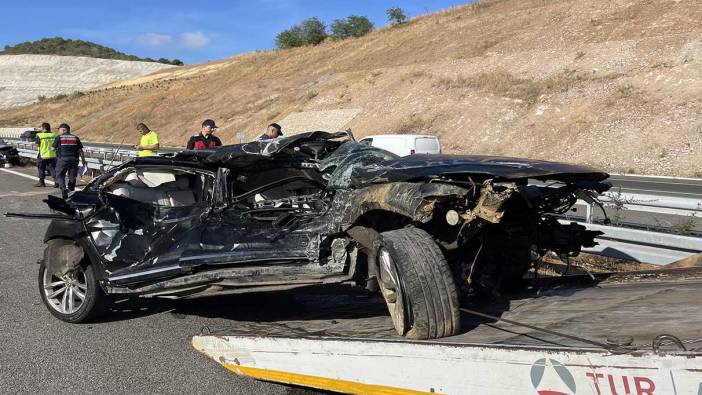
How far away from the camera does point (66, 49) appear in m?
150

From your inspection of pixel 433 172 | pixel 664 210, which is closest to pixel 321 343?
pixel 433 172

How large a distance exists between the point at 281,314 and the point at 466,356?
9.05ft

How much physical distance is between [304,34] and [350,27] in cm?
588

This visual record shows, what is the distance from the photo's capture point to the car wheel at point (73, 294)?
5223 mm

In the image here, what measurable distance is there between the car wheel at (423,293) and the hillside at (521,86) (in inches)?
870

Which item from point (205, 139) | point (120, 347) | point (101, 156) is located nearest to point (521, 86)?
point (101, 156)

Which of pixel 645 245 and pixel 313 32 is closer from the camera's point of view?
pixel 645 245

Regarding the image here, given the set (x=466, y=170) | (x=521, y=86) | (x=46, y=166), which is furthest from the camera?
(x=521, y=86)

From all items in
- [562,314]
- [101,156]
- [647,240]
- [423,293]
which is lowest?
[562,314]

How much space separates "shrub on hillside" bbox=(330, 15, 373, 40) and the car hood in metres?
63.7

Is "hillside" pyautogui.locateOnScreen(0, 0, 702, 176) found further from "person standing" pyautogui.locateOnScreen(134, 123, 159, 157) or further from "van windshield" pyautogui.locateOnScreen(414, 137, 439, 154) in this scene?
"person standing" pyautogui.locateOnScreen(134, 123, 159, 157)

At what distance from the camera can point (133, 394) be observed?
12.9ft

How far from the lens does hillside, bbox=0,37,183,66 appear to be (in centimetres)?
14404

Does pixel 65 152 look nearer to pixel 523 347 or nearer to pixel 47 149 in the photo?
pixel 47 149
